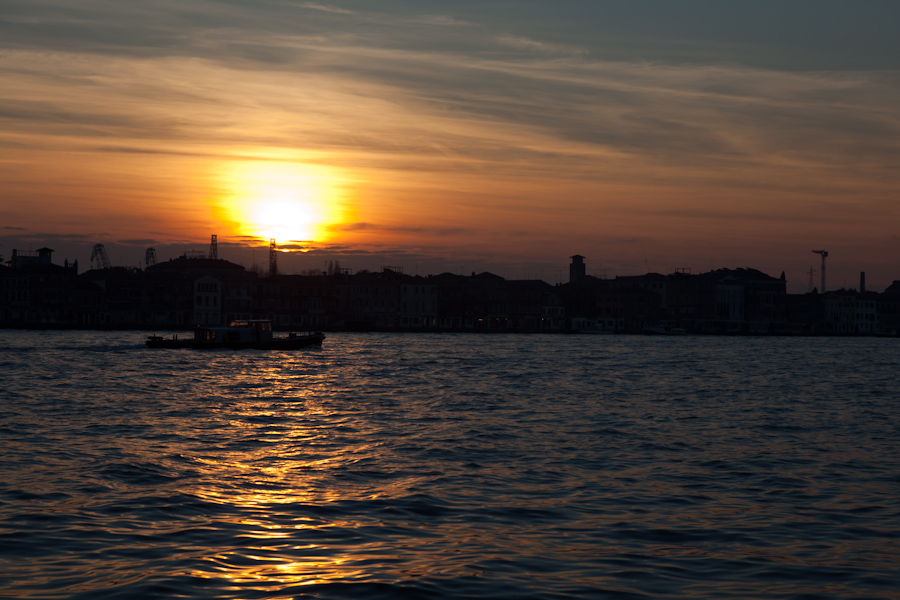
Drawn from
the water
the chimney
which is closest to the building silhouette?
the chimney

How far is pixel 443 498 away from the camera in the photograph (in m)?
13.3

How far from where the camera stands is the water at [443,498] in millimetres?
9133

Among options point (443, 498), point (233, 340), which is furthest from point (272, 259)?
point (443, 498)

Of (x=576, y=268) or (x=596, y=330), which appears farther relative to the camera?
(x=576, y=268)

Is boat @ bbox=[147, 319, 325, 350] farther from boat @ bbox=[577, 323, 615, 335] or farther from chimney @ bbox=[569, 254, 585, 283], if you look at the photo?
chimney @ bbox=[569, 254, 585, 283]

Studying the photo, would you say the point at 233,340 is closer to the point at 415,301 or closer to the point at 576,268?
the point at 415,301

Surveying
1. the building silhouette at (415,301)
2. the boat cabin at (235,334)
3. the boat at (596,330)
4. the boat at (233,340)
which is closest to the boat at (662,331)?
the building silhouette at (415,301)

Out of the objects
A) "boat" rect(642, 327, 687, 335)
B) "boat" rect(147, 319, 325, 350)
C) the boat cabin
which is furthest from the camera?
"boat" rect(642, 327, 687, 335)

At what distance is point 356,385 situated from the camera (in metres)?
37.8

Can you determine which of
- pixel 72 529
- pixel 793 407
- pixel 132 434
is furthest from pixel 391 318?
pixel 72 529

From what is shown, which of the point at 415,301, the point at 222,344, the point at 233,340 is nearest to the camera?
the point at 222,344

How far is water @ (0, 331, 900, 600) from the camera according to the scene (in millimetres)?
9133

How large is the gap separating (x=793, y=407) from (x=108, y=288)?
10581cm

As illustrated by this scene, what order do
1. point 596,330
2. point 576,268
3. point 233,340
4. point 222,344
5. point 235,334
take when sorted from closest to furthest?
1. point 222,344
2. point 235,334
3. point 233,340
4. point 596,330
5. point 576,268
